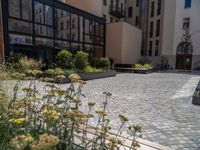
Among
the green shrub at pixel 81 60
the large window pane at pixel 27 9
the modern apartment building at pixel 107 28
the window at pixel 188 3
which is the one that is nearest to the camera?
the green shrub at pixel 81 60

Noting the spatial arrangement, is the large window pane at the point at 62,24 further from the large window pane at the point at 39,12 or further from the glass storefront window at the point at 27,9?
the glass storefront window at the point at 27,9

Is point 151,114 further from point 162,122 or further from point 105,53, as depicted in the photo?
point 105,53

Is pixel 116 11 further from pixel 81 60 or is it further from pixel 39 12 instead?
pixel 81 60

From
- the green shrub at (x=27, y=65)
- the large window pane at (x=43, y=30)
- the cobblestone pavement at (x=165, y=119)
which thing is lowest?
the cobblestone pavement at (x=165, y=119)

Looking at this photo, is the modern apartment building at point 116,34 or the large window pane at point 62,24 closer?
the large window pane at point 62,24

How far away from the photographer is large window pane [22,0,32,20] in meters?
12.5

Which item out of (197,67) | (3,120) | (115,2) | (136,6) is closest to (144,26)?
(136,6)

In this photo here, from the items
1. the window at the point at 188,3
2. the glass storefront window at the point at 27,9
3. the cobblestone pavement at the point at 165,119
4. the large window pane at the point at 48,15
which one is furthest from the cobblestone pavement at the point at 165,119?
the window at the point at 188,3

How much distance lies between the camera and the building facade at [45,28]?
11998 mm

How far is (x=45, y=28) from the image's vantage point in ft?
46.3

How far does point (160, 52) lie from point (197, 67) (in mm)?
5757

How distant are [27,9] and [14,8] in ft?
3.04

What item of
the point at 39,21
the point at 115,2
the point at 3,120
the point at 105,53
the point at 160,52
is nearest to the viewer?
the point at 3,120

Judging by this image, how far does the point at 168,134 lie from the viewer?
3.62 meters
